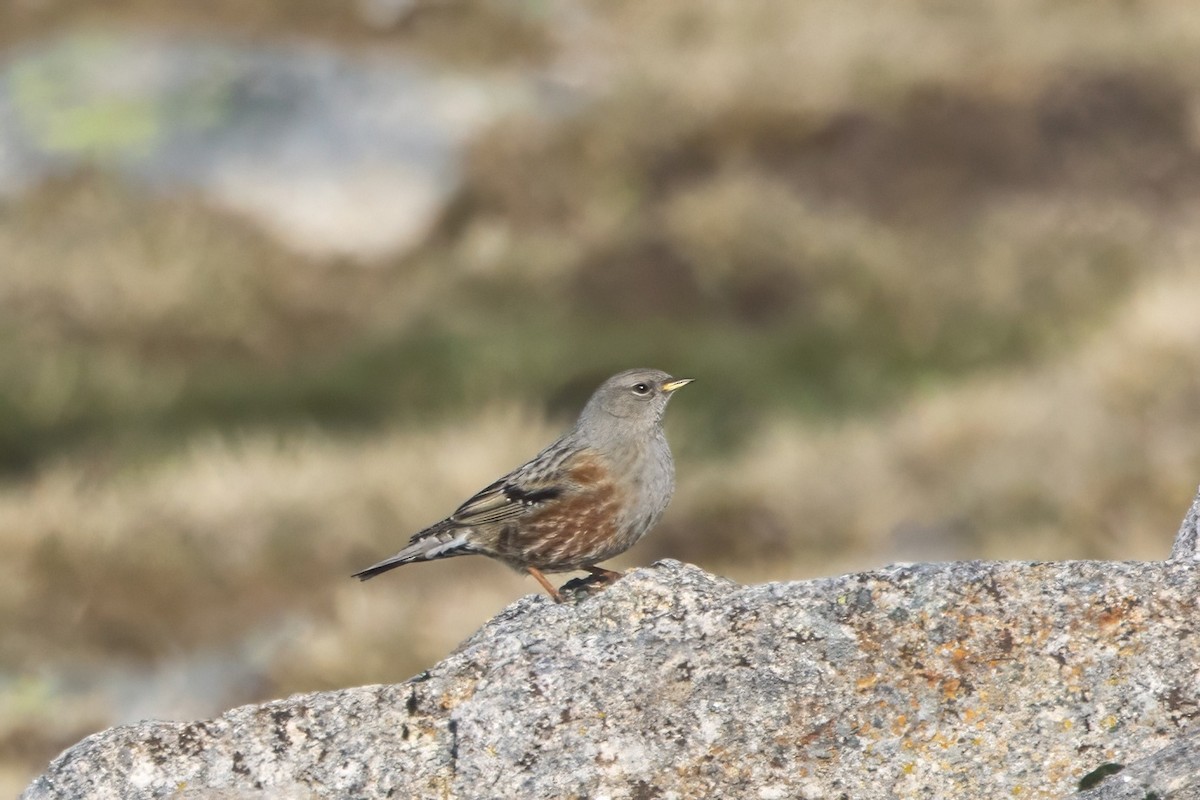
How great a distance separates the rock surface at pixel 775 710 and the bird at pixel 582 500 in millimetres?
1784

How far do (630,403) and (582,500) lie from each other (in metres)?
0.77

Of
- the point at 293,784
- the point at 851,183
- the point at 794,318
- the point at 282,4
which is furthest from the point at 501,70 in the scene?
the point at 293,784

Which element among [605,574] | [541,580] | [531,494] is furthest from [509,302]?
[605,574]

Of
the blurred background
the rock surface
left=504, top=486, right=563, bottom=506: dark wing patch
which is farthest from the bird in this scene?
the blurred background

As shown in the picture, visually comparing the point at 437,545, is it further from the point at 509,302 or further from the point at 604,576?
the point at 509,302

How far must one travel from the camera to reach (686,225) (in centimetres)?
2302

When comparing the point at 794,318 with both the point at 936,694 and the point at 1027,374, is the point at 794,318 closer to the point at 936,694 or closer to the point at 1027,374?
the point at 1027,374

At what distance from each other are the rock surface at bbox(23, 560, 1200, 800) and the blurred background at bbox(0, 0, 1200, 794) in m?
7.41

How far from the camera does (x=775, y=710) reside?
4336 mm

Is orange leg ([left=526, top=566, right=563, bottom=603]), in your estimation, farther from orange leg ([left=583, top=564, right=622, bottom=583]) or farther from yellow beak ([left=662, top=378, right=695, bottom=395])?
yellow beak ([left=662, top=378, right=695, bottom=395])

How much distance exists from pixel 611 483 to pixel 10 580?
365 inches

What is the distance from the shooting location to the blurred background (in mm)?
14273

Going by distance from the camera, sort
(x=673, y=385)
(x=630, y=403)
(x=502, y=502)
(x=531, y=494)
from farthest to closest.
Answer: (x=673, y=385)
(x=630, y=403)
(x=502, y=502)
(x=531, y=494)

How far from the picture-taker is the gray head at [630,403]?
729 cm
